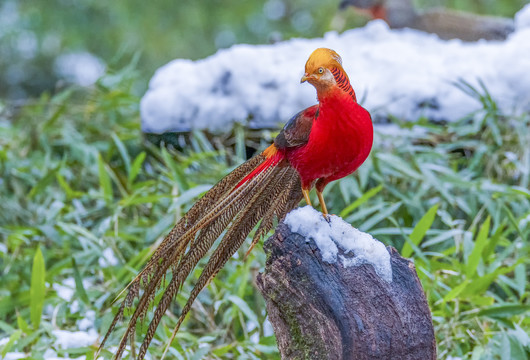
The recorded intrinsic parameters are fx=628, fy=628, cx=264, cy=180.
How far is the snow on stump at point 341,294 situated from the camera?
0.87 meters

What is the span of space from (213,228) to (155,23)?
399 centimetres

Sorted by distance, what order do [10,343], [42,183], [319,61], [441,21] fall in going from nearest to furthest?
1. [319,61]
2. [10,343]
3. [42,183]
4. [441,21]

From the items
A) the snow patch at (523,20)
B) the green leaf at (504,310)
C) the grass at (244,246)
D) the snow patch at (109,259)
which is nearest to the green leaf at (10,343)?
the grass at (244,246)

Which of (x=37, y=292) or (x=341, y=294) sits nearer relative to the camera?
(x=341, y=294)

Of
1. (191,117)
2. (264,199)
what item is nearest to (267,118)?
(191,117)

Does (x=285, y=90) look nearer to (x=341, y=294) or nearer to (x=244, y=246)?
(x=244, y=246)

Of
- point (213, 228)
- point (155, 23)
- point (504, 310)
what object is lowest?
point (504, 310)

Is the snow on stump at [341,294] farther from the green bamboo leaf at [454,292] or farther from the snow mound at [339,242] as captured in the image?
the green bamboo leaf at [454,292]

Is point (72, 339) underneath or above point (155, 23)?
underneath

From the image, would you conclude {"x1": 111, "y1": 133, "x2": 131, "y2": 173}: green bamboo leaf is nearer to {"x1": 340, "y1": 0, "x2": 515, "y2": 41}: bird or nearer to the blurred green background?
{"x1": 340, "y1": 0, "x2": 515, "y2": 41}: bird

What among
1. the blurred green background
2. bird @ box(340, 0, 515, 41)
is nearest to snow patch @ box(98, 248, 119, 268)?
bird @ box(340, 0, 515, 41)

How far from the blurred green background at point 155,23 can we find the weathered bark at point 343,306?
371cm

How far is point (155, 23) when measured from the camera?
468 centimetres

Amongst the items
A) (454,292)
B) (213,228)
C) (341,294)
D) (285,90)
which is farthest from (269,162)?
(285,90)
